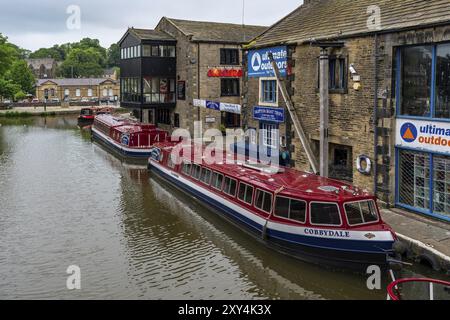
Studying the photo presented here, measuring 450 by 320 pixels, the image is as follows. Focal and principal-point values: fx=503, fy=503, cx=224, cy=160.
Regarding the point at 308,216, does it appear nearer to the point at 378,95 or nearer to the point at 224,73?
the point at 378,95

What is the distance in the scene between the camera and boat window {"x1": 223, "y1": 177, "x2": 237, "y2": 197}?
16808 mm

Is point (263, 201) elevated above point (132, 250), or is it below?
above

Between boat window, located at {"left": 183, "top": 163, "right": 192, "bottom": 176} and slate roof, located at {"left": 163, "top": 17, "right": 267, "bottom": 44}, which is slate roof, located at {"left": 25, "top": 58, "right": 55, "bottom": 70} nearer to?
slate roof, located at {"left": 163, "top": 17, "right": 267, "bottom": 44}

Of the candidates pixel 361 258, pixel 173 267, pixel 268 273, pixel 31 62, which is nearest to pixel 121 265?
pixel 173 267

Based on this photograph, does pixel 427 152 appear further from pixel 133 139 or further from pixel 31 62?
pixel 31 62

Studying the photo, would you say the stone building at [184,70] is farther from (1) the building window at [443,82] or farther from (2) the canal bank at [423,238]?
(2) the canal bank at [423,238]

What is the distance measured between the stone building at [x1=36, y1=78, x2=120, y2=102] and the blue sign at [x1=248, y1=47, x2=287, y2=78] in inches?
2739

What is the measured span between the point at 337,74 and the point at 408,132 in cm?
407

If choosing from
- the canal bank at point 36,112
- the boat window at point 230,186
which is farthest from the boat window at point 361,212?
the canal bank at point 36,112

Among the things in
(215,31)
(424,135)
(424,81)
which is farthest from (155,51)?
(424,135)

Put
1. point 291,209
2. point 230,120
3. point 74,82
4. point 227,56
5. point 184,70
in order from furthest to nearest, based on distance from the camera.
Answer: point 74,82 → point 230,120 → point 227,56 → point 184,70 → point 291,209

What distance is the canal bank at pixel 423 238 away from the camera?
12.1m

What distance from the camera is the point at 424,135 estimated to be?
15141 millimetres

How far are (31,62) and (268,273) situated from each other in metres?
127
